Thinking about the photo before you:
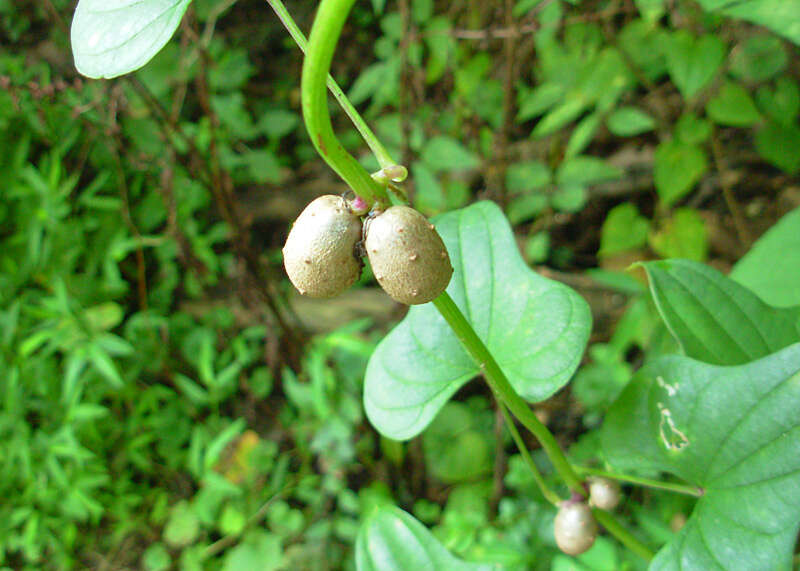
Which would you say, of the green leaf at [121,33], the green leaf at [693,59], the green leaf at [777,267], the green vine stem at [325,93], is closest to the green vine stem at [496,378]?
the green vine stem at [325,93]

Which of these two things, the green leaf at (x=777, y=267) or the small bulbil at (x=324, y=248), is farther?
the green leaf at (x=777, y=267)

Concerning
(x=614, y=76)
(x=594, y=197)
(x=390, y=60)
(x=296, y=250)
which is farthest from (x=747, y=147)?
(x=296, y=250)

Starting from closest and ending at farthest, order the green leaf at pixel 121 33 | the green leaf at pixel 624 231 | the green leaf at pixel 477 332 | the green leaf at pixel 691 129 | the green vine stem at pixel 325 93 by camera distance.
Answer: the green vine stem at pixel 325 93 → the green leaf at pixel 121 33 → the green leaf at pixel 477 332 → the green leaf at pixel 691 129 → the green leaf at pixel 624 231

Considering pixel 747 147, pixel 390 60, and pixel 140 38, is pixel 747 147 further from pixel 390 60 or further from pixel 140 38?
pixel 140 38

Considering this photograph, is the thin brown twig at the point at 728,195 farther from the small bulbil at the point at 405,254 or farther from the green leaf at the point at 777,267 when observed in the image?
the small bulbil at the point at 405,254

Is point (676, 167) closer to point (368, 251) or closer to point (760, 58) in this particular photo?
point (760, 58)
